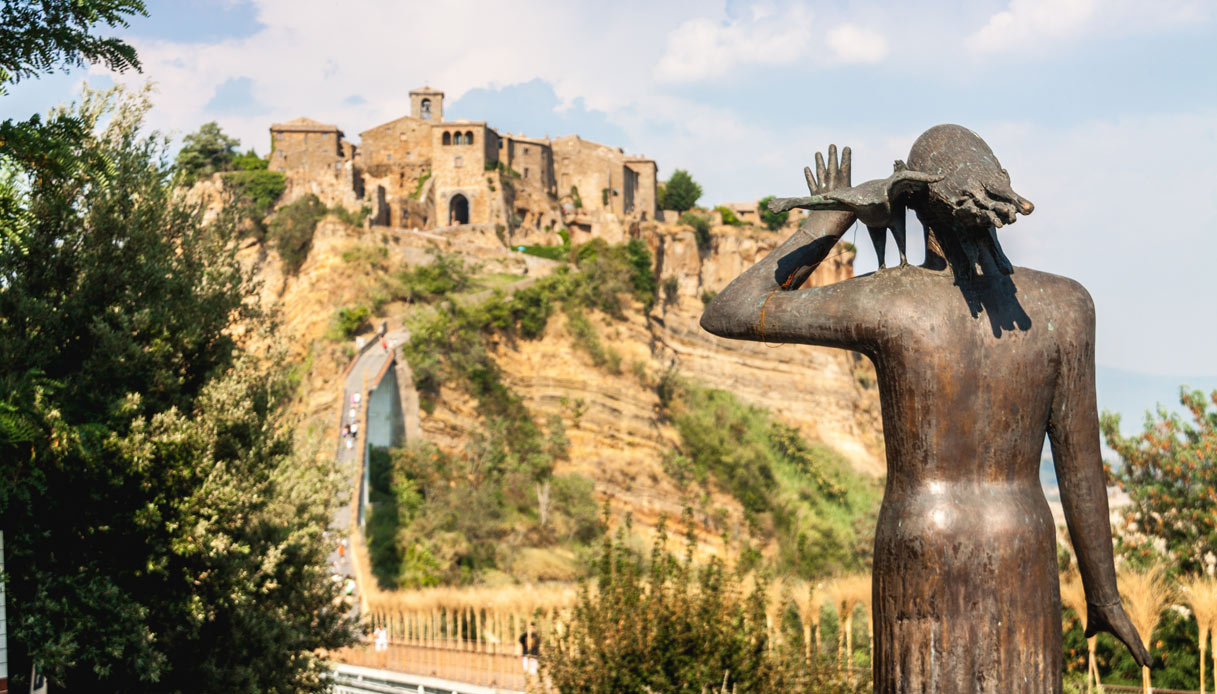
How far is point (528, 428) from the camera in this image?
41.2 m

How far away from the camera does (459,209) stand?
6066 centimetres

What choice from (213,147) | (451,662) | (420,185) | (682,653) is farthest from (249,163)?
(682,653)

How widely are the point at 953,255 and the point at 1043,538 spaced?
3.24 feet

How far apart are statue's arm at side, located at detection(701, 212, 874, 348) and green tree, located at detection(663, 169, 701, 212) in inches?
2683

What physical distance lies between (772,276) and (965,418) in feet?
2.84

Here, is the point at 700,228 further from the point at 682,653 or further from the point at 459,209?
the point at 682,653

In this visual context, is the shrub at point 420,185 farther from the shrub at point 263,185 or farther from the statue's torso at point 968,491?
the statue's torso at point 968,491

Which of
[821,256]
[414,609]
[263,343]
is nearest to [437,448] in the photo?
[414,609]

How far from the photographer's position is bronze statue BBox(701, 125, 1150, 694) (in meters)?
3.64

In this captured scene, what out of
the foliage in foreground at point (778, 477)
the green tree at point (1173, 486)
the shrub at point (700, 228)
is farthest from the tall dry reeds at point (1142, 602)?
the shrub at point (700, 228)

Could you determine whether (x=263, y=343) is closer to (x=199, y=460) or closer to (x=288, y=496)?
(x=288, y=496)

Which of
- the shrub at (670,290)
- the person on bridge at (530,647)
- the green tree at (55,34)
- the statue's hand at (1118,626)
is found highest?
the shrub at (670,290)

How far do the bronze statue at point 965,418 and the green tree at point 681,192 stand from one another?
6852 cm

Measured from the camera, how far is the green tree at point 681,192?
71.9 meters
